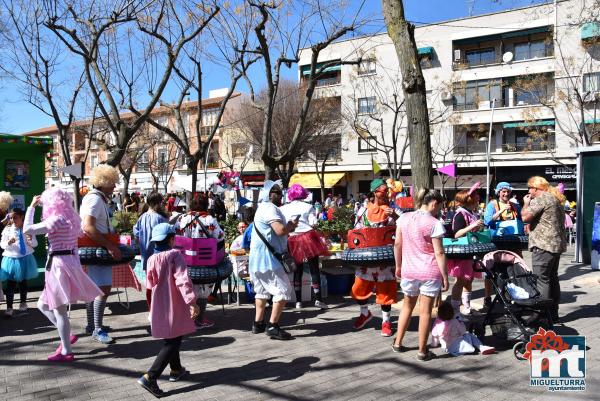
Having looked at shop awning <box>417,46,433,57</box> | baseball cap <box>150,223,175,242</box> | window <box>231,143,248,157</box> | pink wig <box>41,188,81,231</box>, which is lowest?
baseball cap <box>150,223,175,242</box>

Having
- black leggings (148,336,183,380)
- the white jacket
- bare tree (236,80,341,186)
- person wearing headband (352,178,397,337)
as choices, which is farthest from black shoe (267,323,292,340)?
bare tree (236,80,341,186)

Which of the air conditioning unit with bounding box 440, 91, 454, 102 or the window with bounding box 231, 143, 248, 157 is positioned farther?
the window with bounding box 231, 143, 248, 157

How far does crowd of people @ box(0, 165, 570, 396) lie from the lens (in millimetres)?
4477

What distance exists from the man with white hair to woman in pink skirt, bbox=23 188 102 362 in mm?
167

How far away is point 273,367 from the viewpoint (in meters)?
4.93

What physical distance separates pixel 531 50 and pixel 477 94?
14.8 ft

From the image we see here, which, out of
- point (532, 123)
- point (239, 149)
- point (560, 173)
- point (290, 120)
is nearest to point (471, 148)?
point (532, 123)

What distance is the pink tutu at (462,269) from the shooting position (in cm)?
626

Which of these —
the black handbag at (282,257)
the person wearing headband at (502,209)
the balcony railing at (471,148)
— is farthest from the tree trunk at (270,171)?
the balcony railing at (471,148)

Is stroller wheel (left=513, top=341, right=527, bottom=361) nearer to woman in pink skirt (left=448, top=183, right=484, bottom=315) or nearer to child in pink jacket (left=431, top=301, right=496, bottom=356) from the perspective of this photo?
child in pink jacket (left=431, top=301, right=496, bottom=356)

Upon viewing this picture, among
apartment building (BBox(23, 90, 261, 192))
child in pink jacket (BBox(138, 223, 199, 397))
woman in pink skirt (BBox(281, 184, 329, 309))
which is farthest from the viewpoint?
apartment building (BBox(23, 90, 261, 192))

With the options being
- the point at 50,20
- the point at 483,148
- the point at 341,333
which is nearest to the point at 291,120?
the point at 483,148

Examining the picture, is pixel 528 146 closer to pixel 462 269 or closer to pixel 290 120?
pixel 290 120

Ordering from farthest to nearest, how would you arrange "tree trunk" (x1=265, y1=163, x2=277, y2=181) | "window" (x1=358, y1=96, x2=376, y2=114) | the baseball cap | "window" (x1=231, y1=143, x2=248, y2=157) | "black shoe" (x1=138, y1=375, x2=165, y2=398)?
Result: "window" (x1=231, y1=143, x2=248, y2=157), "window" (x1=358, y1=96, x2=376, y2=114), "tree trunk" (x1=265, y1=163, x2=277, y2=181), the baseball cap, "black shoe" (x1=138, y1=375, x2=165, y2=398)
